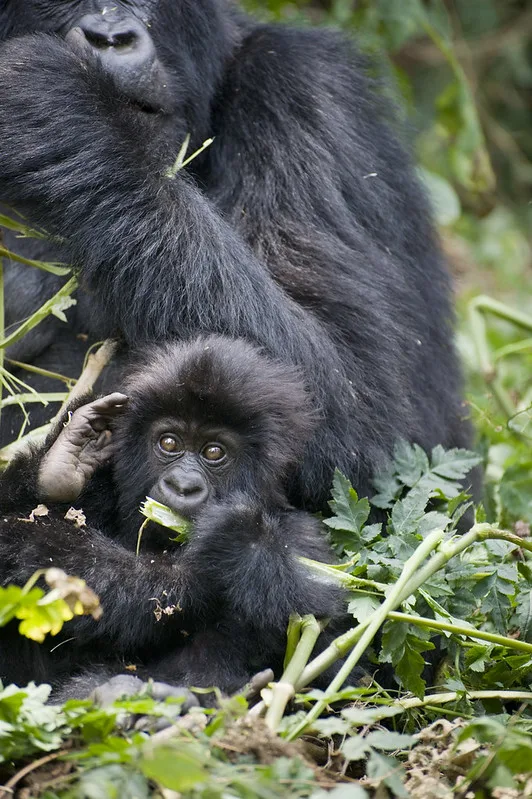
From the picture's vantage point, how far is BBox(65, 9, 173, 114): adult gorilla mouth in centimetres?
313

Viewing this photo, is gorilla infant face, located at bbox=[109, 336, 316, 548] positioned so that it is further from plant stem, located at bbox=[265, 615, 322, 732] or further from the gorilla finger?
plant stem, located at bbox=[265, 615, 322, 732]

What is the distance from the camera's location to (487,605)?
268 cm

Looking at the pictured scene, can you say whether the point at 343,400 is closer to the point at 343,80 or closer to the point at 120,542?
the point at 120,542

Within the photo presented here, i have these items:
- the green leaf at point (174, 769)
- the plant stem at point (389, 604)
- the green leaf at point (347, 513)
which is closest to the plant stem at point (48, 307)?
the green leaf at point (347, 513)

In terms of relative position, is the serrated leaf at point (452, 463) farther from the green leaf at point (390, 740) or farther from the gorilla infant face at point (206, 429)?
the green leaf at point (390, 740)

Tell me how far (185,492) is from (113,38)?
1418 millimetres

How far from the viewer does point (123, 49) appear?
3.16 m

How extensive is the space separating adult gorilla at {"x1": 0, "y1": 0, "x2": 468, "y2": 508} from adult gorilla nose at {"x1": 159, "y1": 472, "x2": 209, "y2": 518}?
43cm

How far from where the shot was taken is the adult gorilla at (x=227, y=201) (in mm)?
3018

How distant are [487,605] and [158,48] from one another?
6.56 ft

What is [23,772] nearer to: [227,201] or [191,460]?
[191,460]

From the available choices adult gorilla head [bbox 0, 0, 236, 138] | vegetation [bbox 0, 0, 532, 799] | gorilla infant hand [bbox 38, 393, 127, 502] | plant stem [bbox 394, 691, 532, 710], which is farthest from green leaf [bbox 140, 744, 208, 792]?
adult gorilla head [bbox 0, 0, 236, 138]

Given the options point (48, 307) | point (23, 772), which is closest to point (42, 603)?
point (23, 772)

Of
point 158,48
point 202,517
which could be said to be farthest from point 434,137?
point 202,517
